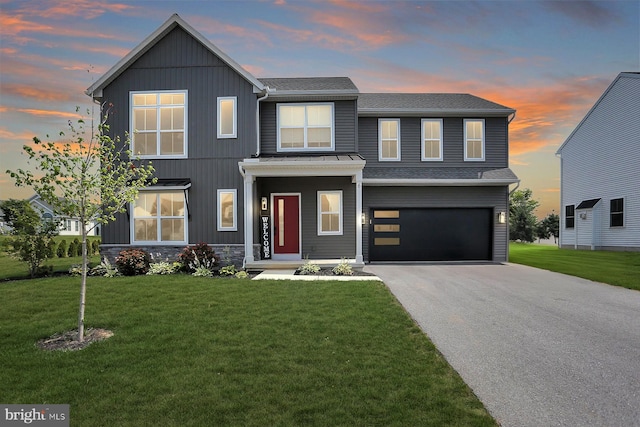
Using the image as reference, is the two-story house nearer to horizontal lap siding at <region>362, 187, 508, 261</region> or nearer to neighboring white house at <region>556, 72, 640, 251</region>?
horizontal lap siding at <region>362, 187, 508, 261</region>

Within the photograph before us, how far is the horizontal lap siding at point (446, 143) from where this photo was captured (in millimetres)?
15211

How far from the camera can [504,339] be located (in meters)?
5.63

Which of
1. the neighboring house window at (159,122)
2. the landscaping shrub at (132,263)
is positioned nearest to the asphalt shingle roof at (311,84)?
the neighboring house window at (159,122)

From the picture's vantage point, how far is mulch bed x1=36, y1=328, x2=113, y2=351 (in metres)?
5.22

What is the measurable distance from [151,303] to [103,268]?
565 cm

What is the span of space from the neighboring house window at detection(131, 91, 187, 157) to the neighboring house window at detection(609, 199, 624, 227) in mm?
22404

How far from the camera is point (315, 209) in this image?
45.0ft

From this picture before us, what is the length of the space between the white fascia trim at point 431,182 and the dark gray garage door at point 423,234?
43.3 inches

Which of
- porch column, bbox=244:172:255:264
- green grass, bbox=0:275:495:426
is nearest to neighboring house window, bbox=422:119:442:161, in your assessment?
porch column, bbox=244:172:255:264

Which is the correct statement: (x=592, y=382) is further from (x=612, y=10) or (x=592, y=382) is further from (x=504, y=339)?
(x=612, y=10)

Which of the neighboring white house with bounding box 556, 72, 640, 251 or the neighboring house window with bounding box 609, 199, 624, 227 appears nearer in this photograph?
the neighboring white house with bounding box 556, 72, 640, 251

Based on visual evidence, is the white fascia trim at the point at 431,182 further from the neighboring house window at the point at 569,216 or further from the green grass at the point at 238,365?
the neighboring house window at the point at 569,216

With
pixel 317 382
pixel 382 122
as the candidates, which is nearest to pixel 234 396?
pixel 317 382

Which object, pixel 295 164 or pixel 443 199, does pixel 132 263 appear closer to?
pixel 295 164
